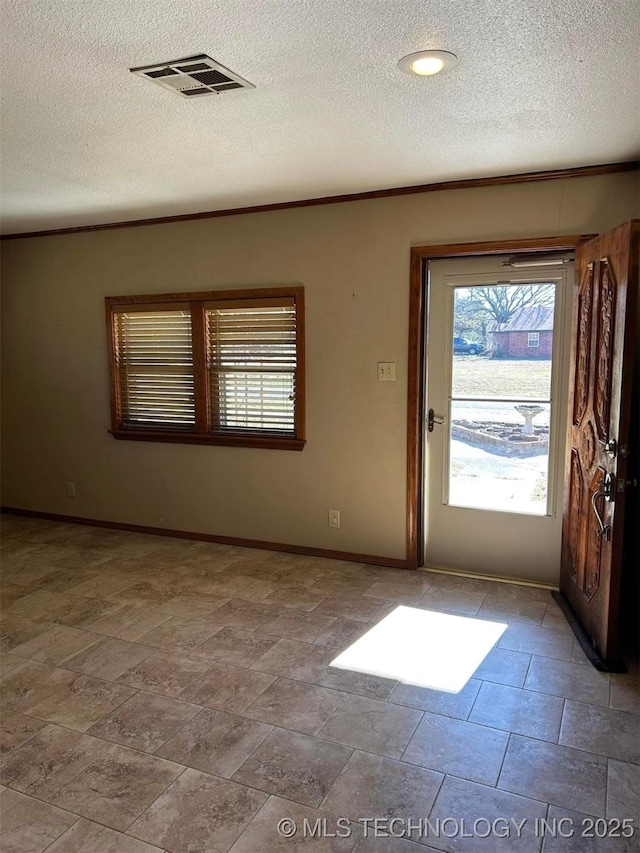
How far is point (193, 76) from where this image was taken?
2.16 m

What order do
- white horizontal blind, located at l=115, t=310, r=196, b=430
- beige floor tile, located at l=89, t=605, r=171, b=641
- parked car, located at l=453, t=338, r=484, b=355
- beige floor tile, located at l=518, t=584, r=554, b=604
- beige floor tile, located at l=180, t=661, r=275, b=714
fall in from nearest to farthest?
beige floor tile, located at l=180, t=661, r=275, b=714
beige floor tile, located at l=89, t=605, r=171, b=641
beige floor tile, located at l=518, t=584, r=554, b=604
parked car, located at l=453, t=338, r=484, b=355
white horizontal blind, located at l=115, t=310, r=196, b=430

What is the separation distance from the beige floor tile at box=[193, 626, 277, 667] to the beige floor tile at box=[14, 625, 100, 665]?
594 mm

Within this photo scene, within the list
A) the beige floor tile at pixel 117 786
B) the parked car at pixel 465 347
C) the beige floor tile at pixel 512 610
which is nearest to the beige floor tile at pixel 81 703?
the beige floor tile at pixel 117 786

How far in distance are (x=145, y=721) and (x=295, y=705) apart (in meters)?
0.59

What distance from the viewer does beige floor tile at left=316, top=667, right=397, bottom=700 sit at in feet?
8.38

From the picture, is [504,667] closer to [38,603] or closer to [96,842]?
[96,842]

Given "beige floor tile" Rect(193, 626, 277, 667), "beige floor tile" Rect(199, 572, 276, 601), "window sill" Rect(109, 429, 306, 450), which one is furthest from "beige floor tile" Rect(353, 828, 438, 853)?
"window sill" Rect(109, 429, 306, 450)

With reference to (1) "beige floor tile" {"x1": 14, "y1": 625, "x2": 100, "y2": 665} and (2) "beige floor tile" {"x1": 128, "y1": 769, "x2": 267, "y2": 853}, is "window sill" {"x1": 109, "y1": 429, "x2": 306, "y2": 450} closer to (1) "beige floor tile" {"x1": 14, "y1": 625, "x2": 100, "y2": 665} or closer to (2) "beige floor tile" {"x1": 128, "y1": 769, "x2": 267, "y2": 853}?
(1) "beige floor tile" {"x1": 14, "y1": 625, "x2": 100, "y2": 665}

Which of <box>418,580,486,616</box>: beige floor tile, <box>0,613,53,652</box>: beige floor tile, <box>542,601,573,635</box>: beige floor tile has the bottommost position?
<box>0,613,53,652</box>: beige floor tile

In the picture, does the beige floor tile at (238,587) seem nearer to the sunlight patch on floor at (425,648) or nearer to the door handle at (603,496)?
the sunlight patch on floor at (425,648)

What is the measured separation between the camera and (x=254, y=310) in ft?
13.9

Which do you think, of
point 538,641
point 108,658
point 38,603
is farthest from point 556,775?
point 38,603

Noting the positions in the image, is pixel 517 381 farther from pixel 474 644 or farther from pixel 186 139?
pixel 186 139

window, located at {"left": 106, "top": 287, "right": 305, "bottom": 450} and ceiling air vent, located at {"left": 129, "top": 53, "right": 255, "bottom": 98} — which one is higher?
ceiling air vent, located at {"left": 129, "top": 53, "right": 255, "bottom": 98}
